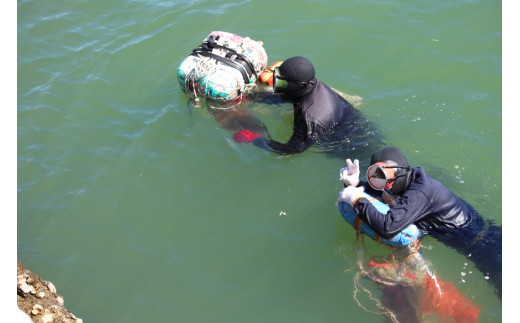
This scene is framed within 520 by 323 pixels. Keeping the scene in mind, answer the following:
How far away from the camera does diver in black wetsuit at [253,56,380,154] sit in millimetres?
5039

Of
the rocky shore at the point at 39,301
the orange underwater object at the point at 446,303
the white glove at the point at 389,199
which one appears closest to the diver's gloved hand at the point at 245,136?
the white glove at the point at 389,199

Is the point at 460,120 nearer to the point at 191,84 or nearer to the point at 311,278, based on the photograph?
the point at 311,278

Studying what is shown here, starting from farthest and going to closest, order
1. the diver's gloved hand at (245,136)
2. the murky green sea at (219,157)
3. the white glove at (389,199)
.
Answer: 1. the diver's gloved hand at (245,136)
2. the murky green sea at (219,157)
3. the white glove at (389,199)

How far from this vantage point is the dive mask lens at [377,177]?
403 cm

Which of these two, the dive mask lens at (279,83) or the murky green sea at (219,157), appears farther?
the dive mask lens at (279,83)

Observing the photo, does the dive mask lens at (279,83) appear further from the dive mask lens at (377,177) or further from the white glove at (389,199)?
the white glove at (389,199)

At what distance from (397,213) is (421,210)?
26 centimetres

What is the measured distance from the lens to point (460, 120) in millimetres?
5988

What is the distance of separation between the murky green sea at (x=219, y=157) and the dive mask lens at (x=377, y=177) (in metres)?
1.12

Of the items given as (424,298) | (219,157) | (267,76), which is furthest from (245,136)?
(424,298)

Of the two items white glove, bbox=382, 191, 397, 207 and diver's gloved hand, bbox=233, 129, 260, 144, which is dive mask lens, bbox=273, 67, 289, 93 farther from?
white glove, bbox=382, 191, 397, 207

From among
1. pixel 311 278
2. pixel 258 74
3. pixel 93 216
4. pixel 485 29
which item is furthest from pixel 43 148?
pixel 485 29

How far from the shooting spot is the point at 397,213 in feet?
12.9

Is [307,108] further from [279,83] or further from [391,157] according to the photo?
[391,157]
